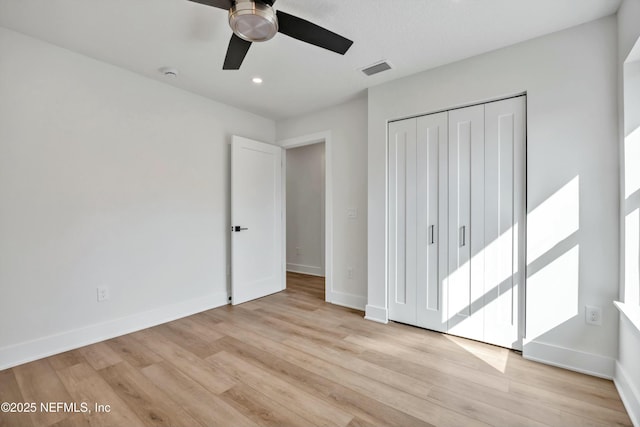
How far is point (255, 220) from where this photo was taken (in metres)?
3.92

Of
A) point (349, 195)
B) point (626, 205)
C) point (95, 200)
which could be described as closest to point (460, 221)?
point (626, 205)

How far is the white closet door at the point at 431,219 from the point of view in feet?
8.98

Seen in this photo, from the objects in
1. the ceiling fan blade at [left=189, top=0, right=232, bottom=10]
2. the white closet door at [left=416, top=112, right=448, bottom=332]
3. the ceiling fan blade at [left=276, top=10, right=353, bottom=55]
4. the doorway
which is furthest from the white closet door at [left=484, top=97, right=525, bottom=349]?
the doorway

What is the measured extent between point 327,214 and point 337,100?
146cm

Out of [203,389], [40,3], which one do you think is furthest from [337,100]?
[203,389]

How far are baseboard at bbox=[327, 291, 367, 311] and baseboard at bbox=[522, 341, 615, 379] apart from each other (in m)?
1.65

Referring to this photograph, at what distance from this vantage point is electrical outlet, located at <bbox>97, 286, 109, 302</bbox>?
263 centimetres

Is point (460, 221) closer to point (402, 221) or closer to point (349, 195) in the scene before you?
point (402, 221)

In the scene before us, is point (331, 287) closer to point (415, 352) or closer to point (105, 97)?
point (415, 352)

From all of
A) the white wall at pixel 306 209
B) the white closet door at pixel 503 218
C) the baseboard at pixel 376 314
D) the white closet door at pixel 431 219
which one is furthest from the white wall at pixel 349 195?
the white wall at pixel 306 209

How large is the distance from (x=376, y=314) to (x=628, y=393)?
1.88 metres

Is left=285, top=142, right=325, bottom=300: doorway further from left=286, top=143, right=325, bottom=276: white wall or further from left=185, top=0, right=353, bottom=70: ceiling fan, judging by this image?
left=185, top=0, right=353, bottom=70: ceiling fan

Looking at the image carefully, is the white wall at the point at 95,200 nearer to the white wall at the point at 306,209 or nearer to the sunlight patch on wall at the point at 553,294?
the white wall at the point at 306,209

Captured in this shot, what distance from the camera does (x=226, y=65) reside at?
2217 millimetres
